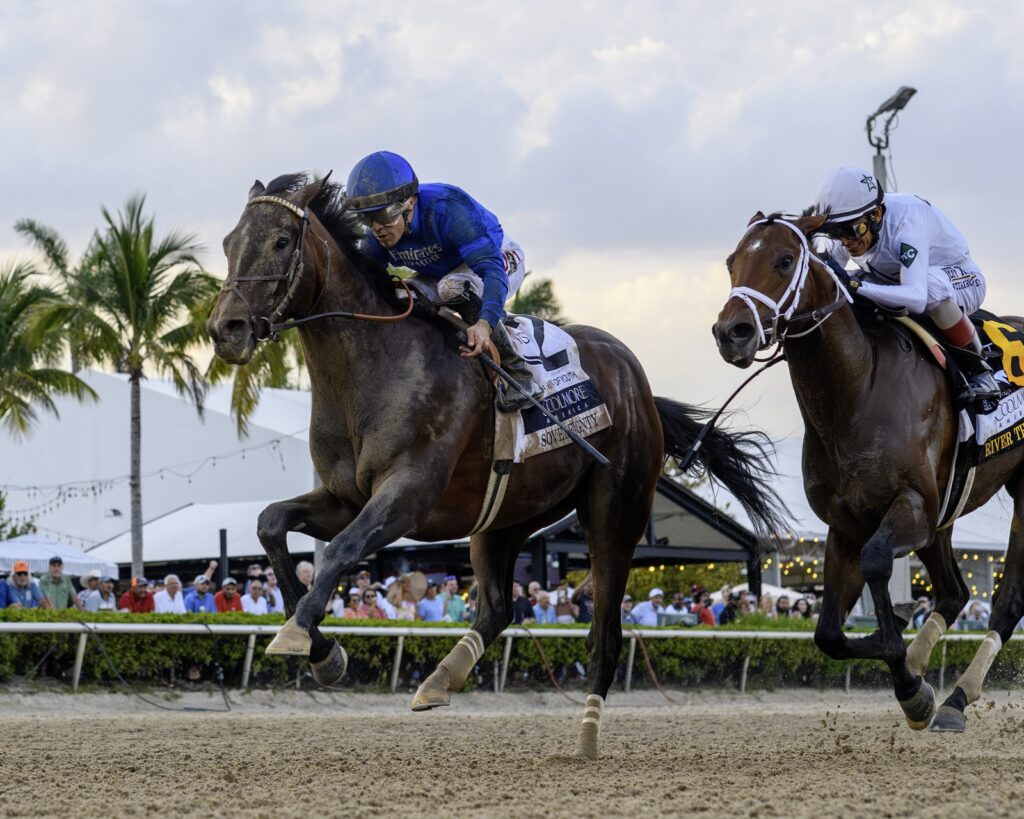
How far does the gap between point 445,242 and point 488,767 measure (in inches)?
96.6

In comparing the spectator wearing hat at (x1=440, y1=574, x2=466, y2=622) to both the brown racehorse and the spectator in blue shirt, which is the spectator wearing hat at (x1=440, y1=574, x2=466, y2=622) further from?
the brown racehorse

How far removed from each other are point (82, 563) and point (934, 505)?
16102 millimetres

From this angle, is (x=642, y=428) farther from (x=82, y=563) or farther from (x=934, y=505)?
A: (x=82, y=563)

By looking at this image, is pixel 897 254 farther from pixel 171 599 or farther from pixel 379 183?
pixel 171 599

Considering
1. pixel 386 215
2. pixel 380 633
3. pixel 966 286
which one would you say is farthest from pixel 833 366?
pixel 380 633

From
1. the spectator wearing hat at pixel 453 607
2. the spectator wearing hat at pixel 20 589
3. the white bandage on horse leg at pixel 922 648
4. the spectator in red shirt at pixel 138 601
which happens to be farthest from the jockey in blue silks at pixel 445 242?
the spectator wearing hat at pixel 453 607

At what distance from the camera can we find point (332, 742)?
8.14 m

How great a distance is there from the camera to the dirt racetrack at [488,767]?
4.73 m

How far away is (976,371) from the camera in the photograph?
701 cm

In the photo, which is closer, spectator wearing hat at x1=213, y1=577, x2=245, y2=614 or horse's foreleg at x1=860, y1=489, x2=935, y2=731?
horse's foreleg at x1=860, y1=489, x2=935, y2=731

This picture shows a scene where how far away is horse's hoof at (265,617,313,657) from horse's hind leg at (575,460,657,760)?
207cm

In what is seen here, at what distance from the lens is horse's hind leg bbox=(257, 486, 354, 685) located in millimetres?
5809

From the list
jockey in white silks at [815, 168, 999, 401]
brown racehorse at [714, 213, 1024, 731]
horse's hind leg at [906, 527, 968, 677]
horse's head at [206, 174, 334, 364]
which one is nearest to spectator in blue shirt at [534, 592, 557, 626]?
horse's hind leg at [906, 527, 968, 677]

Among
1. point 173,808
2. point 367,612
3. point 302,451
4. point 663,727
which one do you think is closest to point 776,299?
point 173,808
